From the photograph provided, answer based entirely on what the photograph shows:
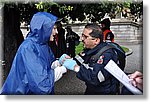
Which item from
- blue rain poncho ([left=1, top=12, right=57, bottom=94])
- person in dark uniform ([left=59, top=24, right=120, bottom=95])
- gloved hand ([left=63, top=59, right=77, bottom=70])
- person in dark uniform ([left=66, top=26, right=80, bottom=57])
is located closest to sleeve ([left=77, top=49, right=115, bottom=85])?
person in dark uniform ([left=59, top=24, right=120, bottom=95])

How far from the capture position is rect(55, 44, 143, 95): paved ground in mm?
5863

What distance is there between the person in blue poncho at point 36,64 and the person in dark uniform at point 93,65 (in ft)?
0.59

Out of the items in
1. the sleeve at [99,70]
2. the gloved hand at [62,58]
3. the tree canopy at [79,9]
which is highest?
the tree canopy at [79,9]

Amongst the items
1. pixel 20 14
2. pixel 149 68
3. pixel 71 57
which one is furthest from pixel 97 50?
pixel 20 14

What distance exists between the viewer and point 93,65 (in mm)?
5898

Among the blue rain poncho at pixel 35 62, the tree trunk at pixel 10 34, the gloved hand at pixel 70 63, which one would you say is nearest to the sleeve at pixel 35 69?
the blue rain poncho at pixel 35 62

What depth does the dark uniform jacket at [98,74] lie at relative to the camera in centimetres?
589

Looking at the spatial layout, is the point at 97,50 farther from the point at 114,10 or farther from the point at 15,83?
the point at 15,83

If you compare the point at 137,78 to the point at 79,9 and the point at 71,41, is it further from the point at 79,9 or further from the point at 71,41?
the point at 79,9

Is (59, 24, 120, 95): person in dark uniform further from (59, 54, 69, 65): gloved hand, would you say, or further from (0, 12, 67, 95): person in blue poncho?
(0, 12, 67, 95): person in blue poncho

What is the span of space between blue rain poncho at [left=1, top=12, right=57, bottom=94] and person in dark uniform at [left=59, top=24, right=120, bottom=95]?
0.24 metres

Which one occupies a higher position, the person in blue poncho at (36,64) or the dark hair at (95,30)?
the dark hair at (95,30)

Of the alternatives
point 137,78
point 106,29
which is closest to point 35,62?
point 106,29

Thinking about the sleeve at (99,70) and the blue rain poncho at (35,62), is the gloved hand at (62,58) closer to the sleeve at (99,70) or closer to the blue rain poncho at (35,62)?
the blue rain poncho at (35,62)
